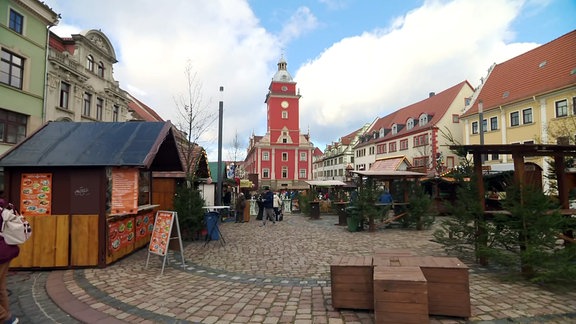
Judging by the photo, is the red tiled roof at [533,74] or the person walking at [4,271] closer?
the person walking at [4,271]

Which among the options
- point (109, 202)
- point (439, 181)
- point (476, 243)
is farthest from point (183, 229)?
point (439, 181)

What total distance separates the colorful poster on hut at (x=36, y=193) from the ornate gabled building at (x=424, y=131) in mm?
33273

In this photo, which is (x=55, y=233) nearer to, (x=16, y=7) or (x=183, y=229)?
(x=183, y=229)

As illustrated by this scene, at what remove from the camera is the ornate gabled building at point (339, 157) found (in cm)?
7250

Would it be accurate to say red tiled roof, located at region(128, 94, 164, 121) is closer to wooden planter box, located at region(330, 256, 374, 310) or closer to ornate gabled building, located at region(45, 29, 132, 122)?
ornate gabled building, located at region(45, 29, 132, 122)

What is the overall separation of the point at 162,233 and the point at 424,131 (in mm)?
42469

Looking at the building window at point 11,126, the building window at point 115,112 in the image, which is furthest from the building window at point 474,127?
the building window at point 11,126

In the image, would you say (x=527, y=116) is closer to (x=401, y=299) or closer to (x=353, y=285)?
(x=353, y=285)

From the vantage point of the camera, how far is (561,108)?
24281 millimetres

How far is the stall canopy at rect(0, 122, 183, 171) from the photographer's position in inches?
251

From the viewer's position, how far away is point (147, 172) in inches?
360

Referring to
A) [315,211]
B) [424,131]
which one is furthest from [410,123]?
[315,211]

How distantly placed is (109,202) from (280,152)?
57415 millimetres

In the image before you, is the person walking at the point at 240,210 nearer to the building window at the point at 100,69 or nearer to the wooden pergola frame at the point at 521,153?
the wooden pergola frame at the point at 521,153
